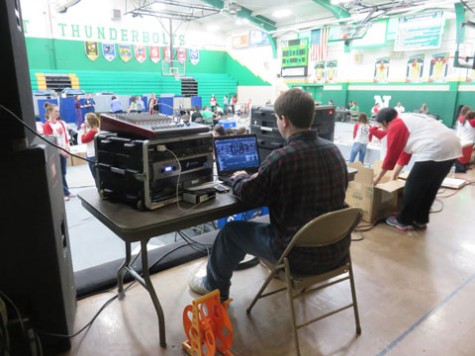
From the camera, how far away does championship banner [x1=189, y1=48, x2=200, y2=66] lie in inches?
678

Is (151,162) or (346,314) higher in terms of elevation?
(151,162)

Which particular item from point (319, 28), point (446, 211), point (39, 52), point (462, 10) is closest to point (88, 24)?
point (39, 52)

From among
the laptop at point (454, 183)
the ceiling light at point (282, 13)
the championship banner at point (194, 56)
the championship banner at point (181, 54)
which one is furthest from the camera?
the championship banner at point (194, 56)

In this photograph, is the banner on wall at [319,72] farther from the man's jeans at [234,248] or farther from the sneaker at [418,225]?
the man's jeans at [234,248]

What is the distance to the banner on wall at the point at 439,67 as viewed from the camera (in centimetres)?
1160

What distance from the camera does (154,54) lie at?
1620 centimetres

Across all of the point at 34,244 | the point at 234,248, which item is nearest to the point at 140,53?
the point at 234,248

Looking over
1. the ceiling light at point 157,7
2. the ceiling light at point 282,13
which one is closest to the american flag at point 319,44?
the ceiling light at point 282,13

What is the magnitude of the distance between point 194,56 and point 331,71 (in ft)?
21.7

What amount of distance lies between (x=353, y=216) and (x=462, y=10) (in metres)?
11.5

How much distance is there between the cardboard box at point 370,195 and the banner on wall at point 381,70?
11.0 meters

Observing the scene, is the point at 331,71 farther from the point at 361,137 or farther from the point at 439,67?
the point at 361,137

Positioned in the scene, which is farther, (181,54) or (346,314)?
(181,54)

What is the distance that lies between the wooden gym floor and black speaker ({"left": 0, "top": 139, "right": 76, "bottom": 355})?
246 millimetres
